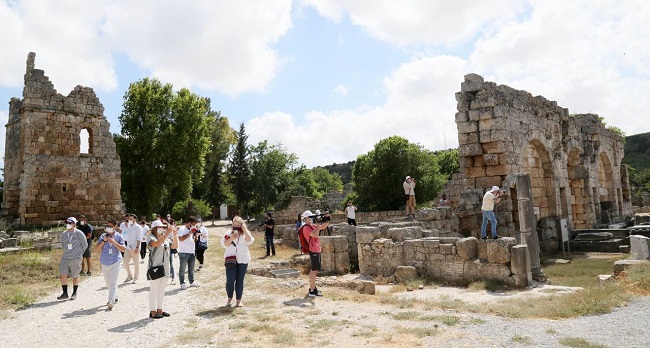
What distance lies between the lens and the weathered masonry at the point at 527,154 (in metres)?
14.2

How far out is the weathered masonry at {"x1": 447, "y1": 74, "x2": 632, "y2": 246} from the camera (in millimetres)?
14242

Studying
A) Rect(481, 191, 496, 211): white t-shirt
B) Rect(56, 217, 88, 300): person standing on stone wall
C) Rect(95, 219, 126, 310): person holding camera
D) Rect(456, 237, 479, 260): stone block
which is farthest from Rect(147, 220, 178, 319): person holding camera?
Rect(481, 191, 496, 211): white t-shirt

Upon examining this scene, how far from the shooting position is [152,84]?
89.3ft

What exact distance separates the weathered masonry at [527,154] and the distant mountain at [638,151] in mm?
46487

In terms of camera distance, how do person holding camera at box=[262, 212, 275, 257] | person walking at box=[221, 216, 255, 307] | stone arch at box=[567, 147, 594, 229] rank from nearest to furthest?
person walking at box=[221, 216, 255, 307] → person holding camera at box=[262, 212, 275, 257] → stone arch at box=[567, 147, 594, 229]

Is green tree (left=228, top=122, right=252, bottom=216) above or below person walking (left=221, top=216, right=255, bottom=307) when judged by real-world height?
above

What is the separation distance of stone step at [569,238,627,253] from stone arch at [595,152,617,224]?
7.08m

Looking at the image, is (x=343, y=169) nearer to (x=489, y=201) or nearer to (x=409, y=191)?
(x=409, y=191)

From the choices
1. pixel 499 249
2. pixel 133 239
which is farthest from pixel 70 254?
pixel 499 249

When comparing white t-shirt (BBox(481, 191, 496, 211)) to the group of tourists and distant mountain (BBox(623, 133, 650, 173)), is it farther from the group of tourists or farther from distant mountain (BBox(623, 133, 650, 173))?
distant mountain (BBox(623, 133, 650, 173))

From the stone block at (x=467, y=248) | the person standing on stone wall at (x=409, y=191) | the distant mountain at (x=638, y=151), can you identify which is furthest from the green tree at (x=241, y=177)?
the distant mountain at (x=638, y=151)

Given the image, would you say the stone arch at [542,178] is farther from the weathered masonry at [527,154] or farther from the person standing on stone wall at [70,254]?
the person standing on stone wall at [70,254]

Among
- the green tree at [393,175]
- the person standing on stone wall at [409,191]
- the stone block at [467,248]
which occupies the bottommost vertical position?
the stone block at [467,248]

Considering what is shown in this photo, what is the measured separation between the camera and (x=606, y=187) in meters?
24.4
